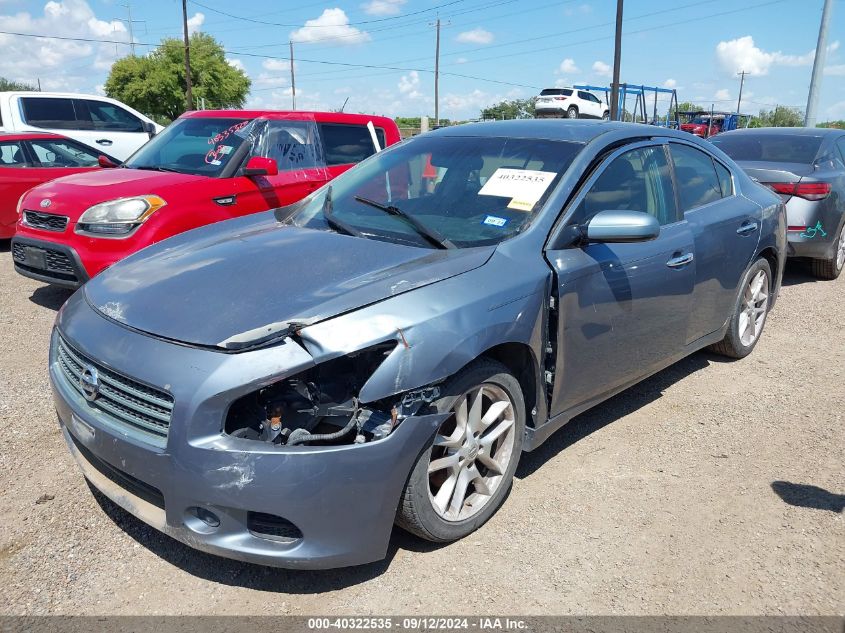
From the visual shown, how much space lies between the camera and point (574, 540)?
113 inches

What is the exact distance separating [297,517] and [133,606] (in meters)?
0.72

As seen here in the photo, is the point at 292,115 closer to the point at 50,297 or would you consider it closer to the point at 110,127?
the point at 50,297

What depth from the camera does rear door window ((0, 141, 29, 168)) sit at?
26.9ft

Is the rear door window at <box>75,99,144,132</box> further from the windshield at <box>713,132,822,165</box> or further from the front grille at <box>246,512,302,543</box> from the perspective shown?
the front grille at <box>246,512,302,543</box>

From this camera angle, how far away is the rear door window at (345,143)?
7.12 meters

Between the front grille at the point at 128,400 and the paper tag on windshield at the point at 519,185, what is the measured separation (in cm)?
178

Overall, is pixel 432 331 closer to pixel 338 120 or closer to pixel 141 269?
pixel 141 269

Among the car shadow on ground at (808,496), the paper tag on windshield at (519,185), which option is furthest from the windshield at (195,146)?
the car shadow on ground at (808,496)

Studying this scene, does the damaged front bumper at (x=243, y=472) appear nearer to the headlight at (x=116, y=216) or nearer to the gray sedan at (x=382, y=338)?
the gray sedan at (x=382, y=338)

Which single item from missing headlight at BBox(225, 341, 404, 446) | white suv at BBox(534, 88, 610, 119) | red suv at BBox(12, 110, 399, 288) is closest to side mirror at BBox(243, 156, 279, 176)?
red suv at BBox(12, 110, 399, 288)

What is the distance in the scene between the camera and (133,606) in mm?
2406

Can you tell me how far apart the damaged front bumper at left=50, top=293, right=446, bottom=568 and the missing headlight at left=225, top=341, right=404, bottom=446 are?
5 cm

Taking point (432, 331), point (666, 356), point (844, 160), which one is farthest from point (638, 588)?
point (844, 160)

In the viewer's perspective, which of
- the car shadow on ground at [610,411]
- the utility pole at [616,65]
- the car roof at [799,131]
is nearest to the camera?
the car shadow on ground at [610,411]
